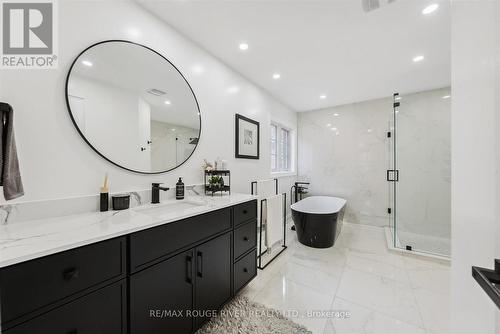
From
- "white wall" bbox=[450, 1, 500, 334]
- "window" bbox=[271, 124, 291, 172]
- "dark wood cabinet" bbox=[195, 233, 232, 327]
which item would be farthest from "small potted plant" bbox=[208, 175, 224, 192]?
"window" bbox=[271, 124, 291, 172]

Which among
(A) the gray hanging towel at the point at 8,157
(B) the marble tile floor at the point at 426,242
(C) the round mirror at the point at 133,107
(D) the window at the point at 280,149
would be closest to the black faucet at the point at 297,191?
(D) the window at the point at 280,149

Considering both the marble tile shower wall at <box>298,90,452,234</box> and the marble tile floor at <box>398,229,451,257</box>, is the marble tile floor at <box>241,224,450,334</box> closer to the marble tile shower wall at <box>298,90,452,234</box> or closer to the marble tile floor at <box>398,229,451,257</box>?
the marble tile floor at <box>398,229,451,257</box>

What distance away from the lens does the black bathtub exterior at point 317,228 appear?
266 centimetres

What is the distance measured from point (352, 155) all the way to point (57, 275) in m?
4.33

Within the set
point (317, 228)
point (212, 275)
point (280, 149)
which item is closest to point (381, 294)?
point (317, 228)

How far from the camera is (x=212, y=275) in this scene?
1.36 meters

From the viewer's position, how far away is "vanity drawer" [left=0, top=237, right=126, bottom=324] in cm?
60

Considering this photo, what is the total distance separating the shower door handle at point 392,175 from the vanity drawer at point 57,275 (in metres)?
3.77

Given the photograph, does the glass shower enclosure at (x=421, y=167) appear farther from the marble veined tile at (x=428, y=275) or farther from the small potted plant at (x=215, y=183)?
the small potted plant at (x=215, y=183)

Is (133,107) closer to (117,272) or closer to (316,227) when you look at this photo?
(117,272)

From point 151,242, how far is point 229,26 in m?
Answer: 1.91

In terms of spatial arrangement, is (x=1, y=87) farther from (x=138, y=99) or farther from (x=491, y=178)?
(x=491, y=178)

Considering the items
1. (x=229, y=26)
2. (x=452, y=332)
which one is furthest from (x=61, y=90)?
(x=452, y=332)

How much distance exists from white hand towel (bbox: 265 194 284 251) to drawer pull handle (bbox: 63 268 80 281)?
179 cm
